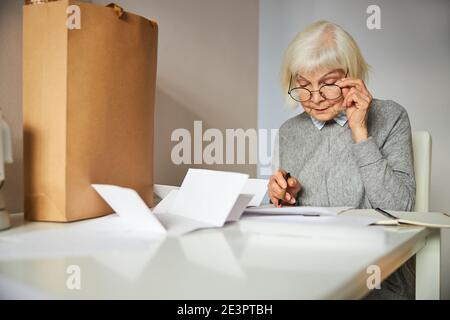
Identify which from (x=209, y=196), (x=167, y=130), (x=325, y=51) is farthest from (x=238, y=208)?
(x=325, y=51)

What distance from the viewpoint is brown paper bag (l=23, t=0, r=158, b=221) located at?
58 cm

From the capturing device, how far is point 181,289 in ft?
0.99

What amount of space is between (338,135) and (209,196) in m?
0.91

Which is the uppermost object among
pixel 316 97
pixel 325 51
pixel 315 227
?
pixel 325 51

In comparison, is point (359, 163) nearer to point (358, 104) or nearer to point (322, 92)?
point (358, 104)

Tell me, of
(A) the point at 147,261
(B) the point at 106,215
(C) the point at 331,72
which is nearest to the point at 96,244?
(A) the point at 147,261

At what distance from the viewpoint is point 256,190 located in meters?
0.77

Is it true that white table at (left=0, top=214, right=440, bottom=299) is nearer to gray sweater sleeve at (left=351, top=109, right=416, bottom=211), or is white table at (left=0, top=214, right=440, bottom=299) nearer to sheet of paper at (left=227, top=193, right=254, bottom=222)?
sheet of paper at (left=227, top=193, right=254, bottom=222)

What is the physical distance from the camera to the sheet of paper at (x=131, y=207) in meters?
0.52

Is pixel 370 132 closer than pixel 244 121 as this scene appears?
Yes

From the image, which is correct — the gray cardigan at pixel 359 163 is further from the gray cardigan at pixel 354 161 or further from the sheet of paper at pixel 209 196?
the sheet of paper at pixel 209 196

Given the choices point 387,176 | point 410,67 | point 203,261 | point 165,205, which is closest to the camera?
point 203,261
